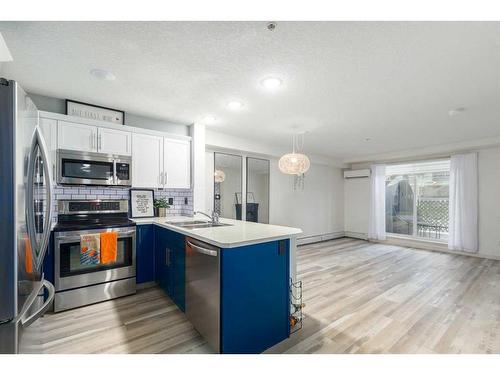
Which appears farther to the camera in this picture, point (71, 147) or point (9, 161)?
point (71, 147)

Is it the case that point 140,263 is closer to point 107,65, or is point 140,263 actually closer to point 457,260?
point 107,65

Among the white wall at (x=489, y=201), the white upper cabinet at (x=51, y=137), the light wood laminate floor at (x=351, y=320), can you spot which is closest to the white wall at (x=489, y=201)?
the white wall at (x=489, y=201)

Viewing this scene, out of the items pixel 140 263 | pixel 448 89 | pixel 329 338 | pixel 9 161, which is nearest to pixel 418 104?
pixel 448 89

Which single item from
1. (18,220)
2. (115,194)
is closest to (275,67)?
(18,220)

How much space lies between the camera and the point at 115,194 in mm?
3180

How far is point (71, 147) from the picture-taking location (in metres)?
2.73

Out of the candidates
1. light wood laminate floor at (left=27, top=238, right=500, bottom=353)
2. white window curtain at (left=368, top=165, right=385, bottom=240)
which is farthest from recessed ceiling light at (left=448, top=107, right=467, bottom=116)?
white window curtain at (left=368, top=165, right=385, bottom=240)

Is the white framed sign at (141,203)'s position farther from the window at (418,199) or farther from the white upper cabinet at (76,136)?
the window at (418,199)

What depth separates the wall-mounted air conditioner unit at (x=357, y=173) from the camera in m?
6.48

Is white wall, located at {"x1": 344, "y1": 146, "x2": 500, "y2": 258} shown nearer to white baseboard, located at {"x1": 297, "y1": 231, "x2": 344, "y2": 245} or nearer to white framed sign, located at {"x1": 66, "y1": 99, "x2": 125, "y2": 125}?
white baseboard, located at {"x1": 297, "y1": 231, "x2": 344, "y2": 245}

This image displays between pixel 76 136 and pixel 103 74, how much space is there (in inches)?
40.0

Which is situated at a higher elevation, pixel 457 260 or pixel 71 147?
pixel 71 147
